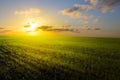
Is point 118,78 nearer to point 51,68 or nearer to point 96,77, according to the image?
point 96,77

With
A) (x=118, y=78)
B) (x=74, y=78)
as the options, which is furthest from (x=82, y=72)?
(x=118, y=78)

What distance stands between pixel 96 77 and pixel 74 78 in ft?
4.78

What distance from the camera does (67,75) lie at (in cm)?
1242

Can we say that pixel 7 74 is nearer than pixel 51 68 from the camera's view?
Yes

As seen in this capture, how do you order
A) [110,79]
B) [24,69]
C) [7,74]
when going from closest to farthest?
[110,79] → [7,74] → [24,69]

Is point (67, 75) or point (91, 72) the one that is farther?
point (91, 72)

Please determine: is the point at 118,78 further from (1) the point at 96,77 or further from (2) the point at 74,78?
(2) the point at 74,78

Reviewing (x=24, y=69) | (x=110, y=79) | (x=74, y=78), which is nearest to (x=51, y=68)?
(x=24, y=69)

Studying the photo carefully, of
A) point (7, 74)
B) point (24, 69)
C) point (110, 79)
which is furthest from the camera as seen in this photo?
point (24, 69)

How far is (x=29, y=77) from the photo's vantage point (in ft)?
38.8

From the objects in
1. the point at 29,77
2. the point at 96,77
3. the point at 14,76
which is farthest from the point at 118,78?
the point at 14,76

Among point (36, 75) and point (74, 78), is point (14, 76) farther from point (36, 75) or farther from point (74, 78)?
point (74, 78)

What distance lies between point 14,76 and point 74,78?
3.78 m

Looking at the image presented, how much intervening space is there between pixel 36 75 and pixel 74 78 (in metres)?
2.45
